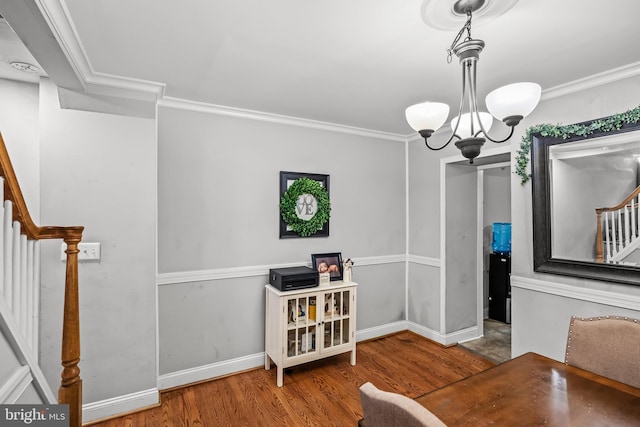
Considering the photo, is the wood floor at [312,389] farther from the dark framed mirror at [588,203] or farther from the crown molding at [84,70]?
the crown molding at [84,70]

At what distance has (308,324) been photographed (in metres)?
2.87

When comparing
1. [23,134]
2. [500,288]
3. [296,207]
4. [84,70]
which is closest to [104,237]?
[23,134]

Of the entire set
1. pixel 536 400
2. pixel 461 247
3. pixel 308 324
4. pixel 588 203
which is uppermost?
pixel 588 203

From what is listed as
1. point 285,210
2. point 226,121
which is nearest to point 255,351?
point 285,210

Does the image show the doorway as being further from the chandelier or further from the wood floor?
the chandelier

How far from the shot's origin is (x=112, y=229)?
226 cm

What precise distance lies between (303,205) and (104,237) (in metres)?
1.65

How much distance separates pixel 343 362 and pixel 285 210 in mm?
1569

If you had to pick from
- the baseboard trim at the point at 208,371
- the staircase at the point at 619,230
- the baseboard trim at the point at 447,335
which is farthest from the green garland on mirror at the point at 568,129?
the baseboard trim at the point at 208,371

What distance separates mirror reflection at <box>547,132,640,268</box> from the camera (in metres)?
2.10

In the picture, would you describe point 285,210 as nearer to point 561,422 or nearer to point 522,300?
point 522,300

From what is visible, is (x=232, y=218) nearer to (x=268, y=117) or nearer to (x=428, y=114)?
(x=268, y=117)

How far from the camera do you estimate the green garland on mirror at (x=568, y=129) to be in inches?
82.0

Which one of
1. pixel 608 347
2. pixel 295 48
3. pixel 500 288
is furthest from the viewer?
pixel 500 288
